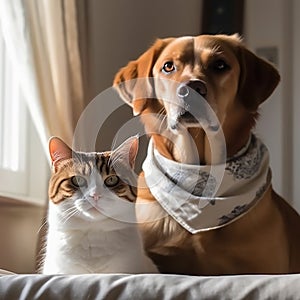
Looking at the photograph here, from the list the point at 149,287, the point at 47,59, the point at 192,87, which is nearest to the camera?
the point at 149,287

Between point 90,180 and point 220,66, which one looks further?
point 220,66

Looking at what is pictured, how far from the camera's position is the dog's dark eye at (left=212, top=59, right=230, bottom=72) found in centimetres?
127

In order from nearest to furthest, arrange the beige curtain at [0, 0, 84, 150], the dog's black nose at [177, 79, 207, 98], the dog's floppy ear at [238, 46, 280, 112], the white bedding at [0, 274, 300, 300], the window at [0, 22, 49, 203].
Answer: the white bedding at [0, 274, 300, 300], the dog's black nose at [177, 79, 207, 98], the dog's floppy ear at [238, 46, 280, 112], the beige curtain at [0, 0, 84, 150], the window at [0, 22, 49, 203]

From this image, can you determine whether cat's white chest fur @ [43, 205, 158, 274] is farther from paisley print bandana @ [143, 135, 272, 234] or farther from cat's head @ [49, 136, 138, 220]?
paisley print bandana @ [143, 135, 272, 234]

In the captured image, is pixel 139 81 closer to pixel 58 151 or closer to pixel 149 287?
pixel 58 151

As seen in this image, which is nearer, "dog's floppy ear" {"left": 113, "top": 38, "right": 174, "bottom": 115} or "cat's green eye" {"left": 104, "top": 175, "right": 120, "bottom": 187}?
"cat's green eye" {"left": 104, "top": 175, "right": 120, "bottom": 187}

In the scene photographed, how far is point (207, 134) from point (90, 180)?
0.29 m

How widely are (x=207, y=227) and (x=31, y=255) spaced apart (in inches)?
22.7

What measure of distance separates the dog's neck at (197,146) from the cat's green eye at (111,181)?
0.22 metres

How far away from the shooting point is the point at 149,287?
765mm

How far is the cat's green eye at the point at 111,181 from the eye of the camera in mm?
1092

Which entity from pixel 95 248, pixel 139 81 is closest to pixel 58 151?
pixel 95 248

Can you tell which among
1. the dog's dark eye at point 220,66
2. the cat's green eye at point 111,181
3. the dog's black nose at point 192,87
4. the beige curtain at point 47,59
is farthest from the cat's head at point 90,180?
the beige curtain at point 47,59

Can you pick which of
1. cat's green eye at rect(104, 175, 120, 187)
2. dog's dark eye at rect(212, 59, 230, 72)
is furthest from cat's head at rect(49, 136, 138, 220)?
dog's dark eye at rect(212, 59, 230, 72)
